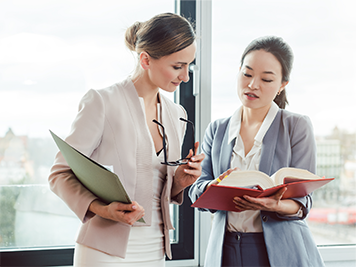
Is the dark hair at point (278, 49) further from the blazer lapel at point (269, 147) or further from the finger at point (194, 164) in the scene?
the finger at point (194, 164)

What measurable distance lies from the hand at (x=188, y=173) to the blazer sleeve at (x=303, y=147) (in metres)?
0.37

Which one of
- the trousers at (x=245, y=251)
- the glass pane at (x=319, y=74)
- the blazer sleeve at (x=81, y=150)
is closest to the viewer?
the blazer sleeve at (x=81, y=150)

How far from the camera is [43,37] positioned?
5.86 feet

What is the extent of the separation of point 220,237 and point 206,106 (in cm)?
89

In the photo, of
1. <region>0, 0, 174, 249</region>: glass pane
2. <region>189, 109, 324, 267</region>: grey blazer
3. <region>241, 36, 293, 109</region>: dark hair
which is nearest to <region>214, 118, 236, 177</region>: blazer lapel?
<region>189, 109, 324, 267</region>: grey blazer

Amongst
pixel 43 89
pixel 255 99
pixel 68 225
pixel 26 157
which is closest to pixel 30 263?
pixel 68 225

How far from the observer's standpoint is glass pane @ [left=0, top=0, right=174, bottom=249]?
5.69 feet

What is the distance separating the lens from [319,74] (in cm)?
206

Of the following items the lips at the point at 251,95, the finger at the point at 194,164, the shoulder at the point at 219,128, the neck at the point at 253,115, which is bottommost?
the finger at the point at 194,164

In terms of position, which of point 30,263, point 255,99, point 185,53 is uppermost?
point 185,53

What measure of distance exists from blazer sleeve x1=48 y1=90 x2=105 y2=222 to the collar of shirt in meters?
0.55

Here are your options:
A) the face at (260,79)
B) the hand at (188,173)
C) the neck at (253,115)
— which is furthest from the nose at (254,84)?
the hand at (188,173)

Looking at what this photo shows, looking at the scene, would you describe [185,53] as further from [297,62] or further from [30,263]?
[30,263]

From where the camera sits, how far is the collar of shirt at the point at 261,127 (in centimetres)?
128
